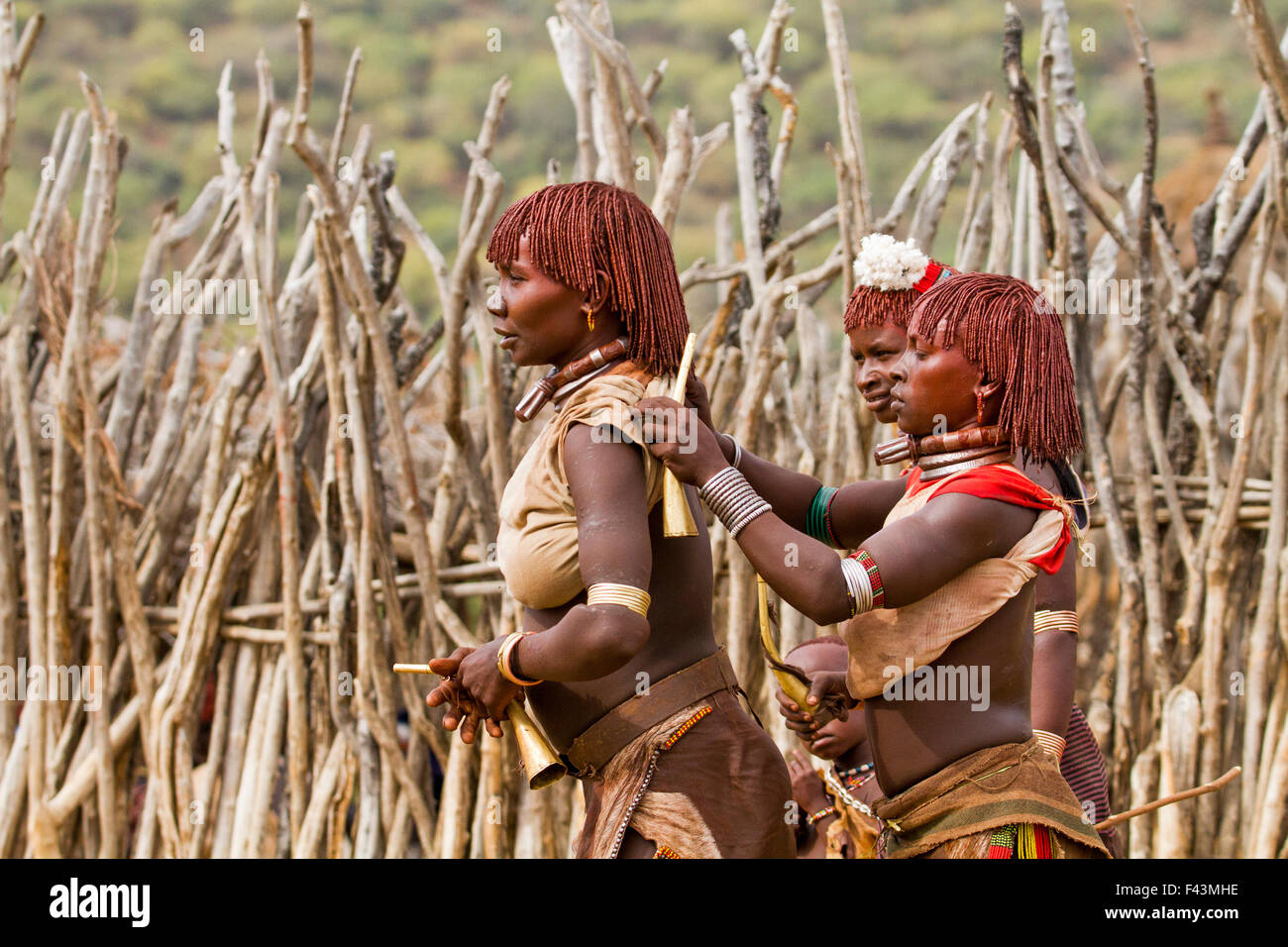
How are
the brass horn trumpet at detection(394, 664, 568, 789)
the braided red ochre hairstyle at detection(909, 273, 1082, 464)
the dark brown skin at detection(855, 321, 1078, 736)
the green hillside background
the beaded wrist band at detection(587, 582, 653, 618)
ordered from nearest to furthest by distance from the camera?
the beaded wrist band at detection(587, 582, 653, 618) < the brass horn trumpet at detection(394, 664, 568, 789) < the braided red ochre hairstyle at detection(909, 273, 1082, 464) < the dark brown skin at detection(855, 321, 1078, 736) < the green hillside background

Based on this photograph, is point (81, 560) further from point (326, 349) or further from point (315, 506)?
point (326, 349)

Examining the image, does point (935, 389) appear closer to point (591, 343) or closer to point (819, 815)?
point (591, 343)

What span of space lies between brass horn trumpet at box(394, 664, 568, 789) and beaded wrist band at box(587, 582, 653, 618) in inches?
9.7

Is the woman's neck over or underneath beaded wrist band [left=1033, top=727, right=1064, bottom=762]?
over

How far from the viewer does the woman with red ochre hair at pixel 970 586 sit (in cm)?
196

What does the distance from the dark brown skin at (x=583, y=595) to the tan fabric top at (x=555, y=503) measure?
33mm

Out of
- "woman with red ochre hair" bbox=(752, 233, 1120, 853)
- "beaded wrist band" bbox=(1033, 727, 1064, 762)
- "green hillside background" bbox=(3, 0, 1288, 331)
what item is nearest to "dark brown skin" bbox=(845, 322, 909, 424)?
"woman with red ochre hair" bbox=(752, 233, 1120, 853)

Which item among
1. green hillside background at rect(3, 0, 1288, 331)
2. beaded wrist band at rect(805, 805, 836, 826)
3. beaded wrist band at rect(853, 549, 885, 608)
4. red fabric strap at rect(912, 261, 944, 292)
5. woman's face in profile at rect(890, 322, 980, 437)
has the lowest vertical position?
beaded wrist band at rect(805, 805, 836, 826)

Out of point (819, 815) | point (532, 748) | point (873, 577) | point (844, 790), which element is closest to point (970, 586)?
point (873, 577)

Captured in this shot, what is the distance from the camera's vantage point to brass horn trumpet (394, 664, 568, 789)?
6.20 feet

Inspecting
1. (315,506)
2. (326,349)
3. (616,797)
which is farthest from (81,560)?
(616,797)

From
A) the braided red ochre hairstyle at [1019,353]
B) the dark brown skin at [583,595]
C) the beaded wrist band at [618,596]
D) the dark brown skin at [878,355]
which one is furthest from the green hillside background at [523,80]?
the beaded wrist band at [618,596]

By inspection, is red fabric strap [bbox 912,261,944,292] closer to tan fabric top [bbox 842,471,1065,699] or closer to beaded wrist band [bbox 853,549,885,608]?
tan fabric top [bbox 842,471,1065,699]

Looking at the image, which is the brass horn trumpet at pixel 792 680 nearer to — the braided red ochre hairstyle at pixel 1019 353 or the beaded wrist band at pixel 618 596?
the beaded wrist band at pixel 618 596
